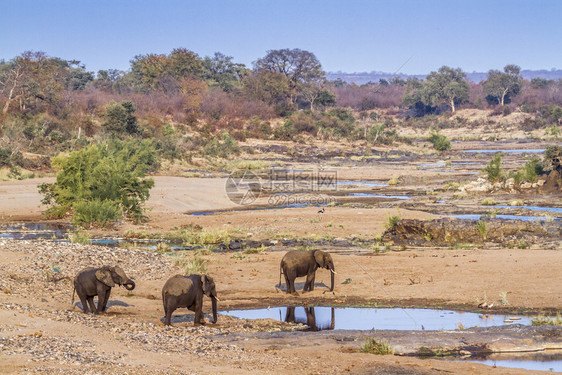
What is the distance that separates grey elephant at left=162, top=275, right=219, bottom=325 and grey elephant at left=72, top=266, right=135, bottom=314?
786mm

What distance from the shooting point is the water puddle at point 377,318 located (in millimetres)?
12562

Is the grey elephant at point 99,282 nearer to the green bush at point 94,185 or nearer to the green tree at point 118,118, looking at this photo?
the green bush at point 94,185

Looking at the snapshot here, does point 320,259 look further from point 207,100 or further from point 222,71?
point 222,71

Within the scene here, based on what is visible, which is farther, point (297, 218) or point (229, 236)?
point (297, 218)

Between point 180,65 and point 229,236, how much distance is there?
76.0 metres

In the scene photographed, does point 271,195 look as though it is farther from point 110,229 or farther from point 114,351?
point 114,351

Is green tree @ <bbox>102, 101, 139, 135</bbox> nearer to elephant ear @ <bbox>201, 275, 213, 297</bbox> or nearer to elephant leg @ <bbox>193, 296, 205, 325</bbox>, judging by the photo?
elephant ear @ <bbox>201, 275, 213, 297</bbox>

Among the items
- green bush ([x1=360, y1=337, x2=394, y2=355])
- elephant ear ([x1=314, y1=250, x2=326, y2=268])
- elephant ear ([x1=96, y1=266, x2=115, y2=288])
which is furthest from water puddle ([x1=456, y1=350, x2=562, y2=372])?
elephant ear ([x1=96, y1=266, x2=115, y2=288])

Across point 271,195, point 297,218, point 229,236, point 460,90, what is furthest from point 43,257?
point 460,90

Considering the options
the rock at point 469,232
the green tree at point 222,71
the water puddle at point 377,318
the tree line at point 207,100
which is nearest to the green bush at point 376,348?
the water puddle at point 377,318

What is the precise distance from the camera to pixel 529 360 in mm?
10172

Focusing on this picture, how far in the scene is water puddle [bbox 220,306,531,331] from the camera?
41.2 feet

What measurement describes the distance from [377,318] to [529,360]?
11.7ft

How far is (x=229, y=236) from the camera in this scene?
2436cm
